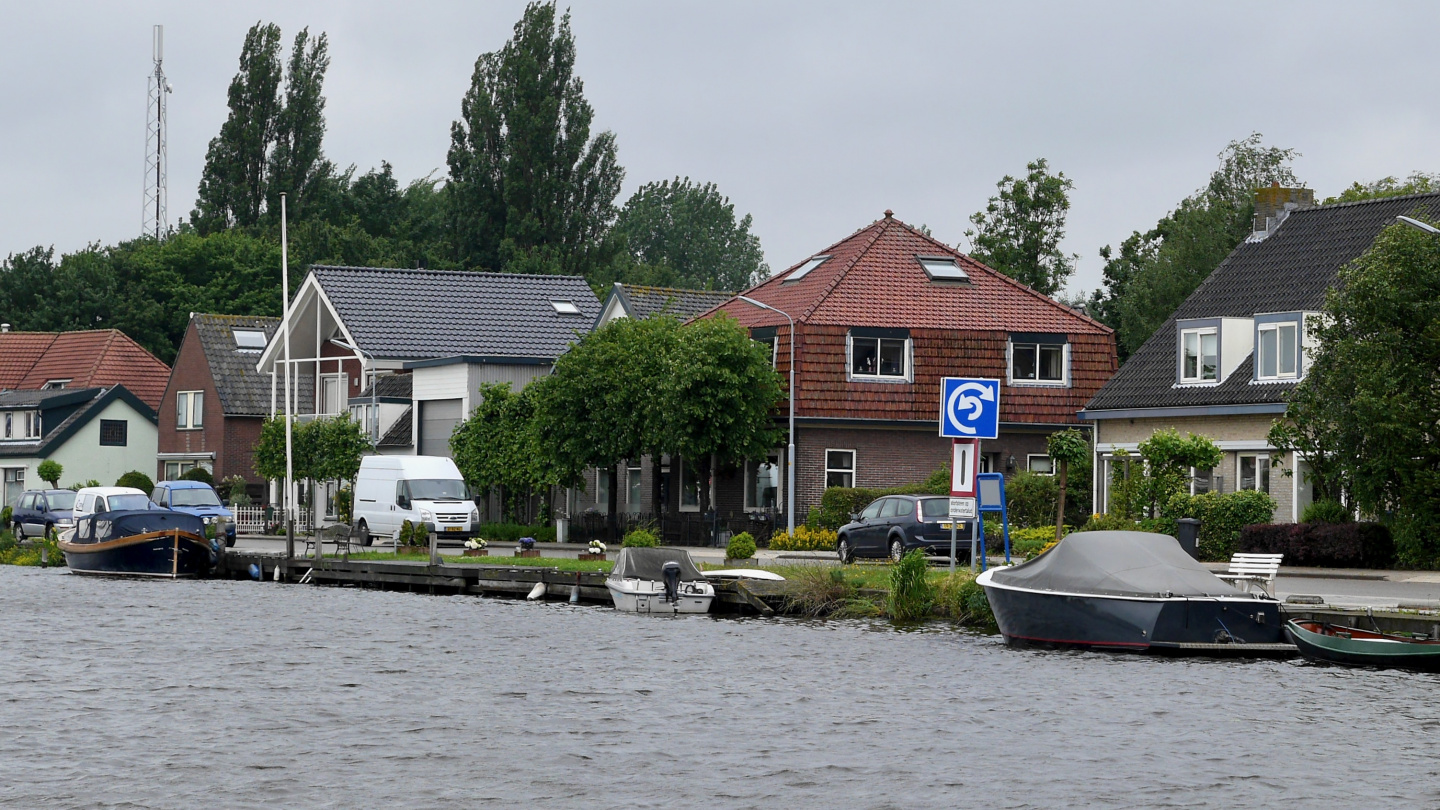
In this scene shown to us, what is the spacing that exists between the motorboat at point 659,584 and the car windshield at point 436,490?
17.6 metres

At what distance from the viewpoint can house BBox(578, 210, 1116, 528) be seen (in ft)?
184

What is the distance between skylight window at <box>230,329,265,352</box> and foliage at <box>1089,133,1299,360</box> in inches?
1472

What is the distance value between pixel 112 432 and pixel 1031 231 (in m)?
43.1

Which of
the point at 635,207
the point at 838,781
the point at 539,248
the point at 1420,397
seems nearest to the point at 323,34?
the point at 539,248

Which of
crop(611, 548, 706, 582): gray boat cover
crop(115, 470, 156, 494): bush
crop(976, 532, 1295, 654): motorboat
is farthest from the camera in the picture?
crop(115, 470, 156, 494): bush

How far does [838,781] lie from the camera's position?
19.7 metres

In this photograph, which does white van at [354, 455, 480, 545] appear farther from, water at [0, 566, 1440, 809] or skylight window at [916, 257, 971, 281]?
water at [0, 566, 1440, 809]

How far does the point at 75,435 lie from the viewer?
8769 cm

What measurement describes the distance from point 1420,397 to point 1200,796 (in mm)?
23777

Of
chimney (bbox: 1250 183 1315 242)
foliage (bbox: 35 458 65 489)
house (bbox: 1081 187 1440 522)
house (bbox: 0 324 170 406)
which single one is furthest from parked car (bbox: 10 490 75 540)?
chimney (bbox: 1250 183 1315 242)

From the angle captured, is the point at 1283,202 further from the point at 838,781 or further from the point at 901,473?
the point at 838,781

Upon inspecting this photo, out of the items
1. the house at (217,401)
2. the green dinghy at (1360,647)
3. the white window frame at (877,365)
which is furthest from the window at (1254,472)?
the house at (217,401)

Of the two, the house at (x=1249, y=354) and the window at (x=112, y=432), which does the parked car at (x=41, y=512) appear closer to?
the window at (x=112, y=432)

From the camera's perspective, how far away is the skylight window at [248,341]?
84.3 m
